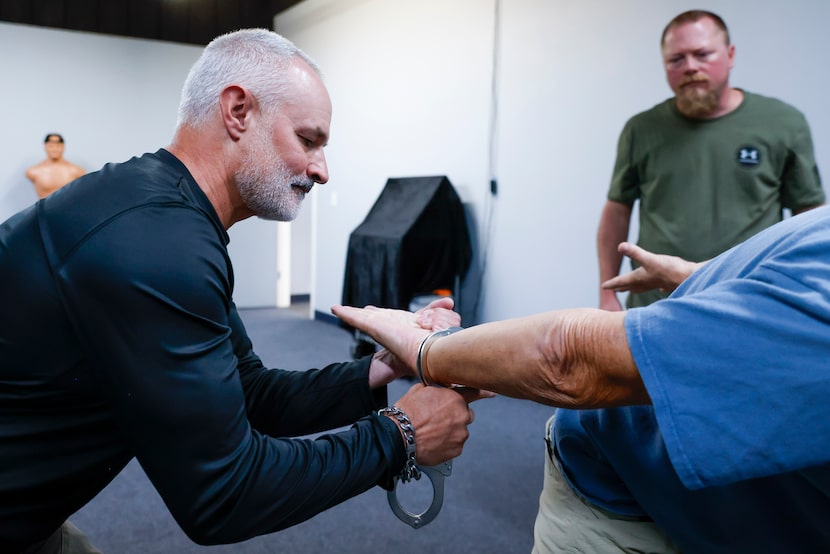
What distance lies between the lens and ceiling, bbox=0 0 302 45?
5867mm

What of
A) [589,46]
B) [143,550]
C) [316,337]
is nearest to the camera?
[143,550]

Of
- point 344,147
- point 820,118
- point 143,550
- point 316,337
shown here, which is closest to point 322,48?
point 344,147

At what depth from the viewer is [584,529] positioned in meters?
0.86

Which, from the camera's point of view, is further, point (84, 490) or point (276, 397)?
point (276, 397)

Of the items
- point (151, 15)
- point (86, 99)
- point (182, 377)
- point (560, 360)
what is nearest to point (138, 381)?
point (182, 377)

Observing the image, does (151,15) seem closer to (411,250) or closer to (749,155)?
(411,250)

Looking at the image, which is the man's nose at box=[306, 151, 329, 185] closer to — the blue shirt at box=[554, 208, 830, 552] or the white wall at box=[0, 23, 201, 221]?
the blue shirt at box=[554, 208, 830, 552]

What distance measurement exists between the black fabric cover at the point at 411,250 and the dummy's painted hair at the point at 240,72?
2663 millimetres

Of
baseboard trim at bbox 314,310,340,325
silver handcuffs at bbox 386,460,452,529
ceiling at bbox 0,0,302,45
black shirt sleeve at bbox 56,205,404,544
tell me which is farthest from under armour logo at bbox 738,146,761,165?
ceiling at bbox 0,0,302,45

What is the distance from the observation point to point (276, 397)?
1.19 meters

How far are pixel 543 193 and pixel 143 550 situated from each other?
2.64m

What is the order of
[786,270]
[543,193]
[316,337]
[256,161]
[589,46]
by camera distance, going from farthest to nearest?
[316,337], [543,193], [589,46], [256,161], [786,270]

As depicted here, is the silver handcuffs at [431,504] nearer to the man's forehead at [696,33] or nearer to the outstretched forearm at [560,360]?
the outstretched forearm at [560,360]

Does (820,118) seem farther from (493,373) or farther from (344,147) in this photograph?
(344,147)
